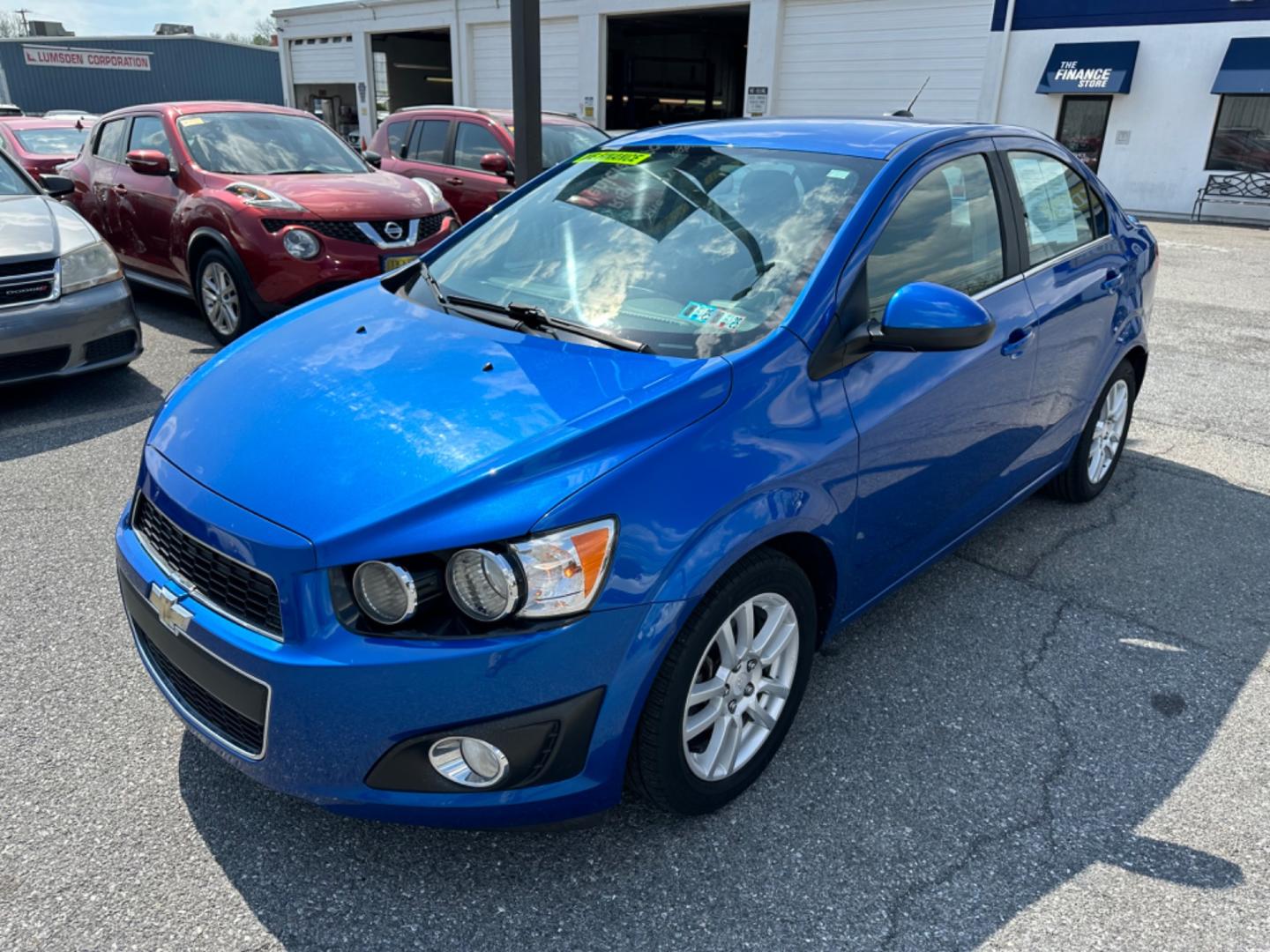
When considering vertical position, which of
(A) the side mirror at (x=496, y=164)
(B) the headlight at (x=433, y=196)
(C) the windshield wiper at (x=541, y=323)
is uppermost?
(C) the windshield wiper at (x=541, y=323)

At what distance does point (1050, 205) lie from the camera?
11.9ft

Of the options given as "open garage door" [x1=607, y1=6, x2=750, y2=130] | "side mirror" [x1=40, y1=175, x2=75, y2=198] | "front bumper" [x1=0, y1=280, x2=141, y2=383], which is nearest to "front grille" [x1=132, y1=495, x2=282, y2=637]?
"front bumper" [x1=0, y1=280, x2=141, y2=383]

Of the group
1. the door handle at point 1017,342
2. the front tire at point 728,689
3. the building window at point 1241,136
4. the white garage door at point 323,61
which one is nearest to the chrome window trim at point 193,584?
the front tire at point 728,689

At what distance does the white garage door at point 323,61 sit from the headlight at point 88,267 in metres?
31.6

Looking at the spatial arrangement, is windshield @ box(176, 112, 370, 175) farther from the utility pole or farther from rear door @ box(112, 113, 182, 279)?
the utility pole

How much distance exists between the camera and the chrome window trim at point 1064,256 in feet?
11.0

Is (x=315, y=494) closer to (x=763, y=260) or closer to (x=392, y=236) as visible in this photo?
(x=763, y=260)

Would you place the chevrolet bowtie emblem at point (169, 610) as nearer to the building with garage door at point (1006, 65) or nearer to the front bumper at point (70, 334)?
the front bumper at point (70, 334)

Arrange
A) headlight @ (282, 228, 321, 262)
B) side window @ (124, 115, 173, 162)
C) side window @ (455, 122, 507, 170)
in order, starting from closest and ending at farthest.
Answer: headlight @ (282, 228, 321, 262) → side window @ (124, 115, 173, 162) → side window @ (455, 122, 507, 170)

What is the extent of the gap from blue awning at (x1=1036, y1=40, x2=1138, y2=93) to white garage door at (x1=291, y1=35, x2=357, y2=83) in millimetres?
23981

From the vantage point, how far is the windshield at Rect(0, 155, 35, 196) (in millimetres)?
5925

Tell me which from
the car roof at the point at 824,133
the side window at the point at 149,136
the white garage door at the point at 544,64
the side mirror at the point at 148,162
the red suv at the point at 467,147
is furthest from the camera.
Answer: the white garage door at the point at 544,64

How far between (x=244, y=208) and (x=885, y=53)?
19.3 meters

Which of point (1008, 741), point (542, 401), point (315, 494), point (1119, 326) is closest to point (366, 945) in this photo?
point (315, 494)
